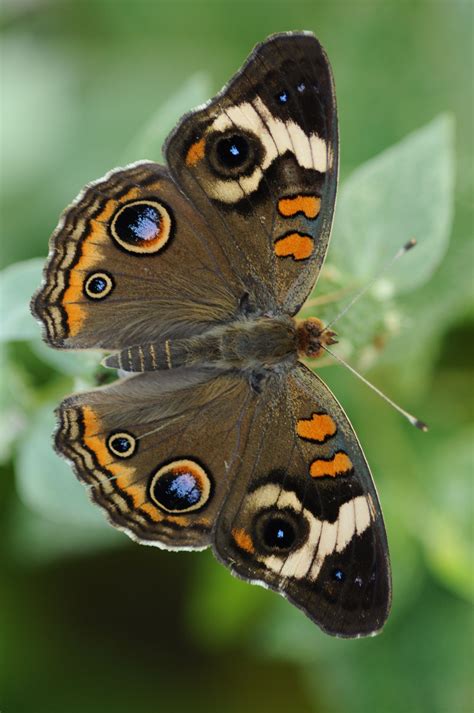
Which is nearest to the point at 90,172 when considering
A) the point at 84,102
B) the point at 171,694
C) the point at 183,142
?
the point at 84,102

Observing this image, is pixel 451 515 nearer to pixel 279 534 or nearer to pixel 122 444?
pixel 279 534

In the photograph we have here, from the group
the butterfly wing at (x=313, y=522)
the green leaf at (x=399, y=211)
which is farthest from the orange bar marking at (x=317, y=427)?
the green leaf at (x=399, y=211)

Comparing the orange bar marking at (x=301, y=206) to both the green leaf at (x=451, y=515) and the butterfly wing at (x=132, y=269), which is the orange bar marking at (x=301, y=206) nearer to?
the butterfly wing at (x=132, y=269)

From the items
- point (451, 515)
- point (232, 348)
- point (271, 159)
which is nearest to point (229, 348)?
point (232, 348)

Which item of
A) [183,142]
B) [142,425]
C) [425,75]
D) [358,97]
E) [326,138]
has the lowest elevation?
[142,425]

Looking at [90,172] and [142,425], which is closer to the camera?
[142,425]

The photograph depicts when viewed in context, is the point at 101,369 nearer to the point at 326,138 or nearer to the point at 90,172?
the point at 326,138
